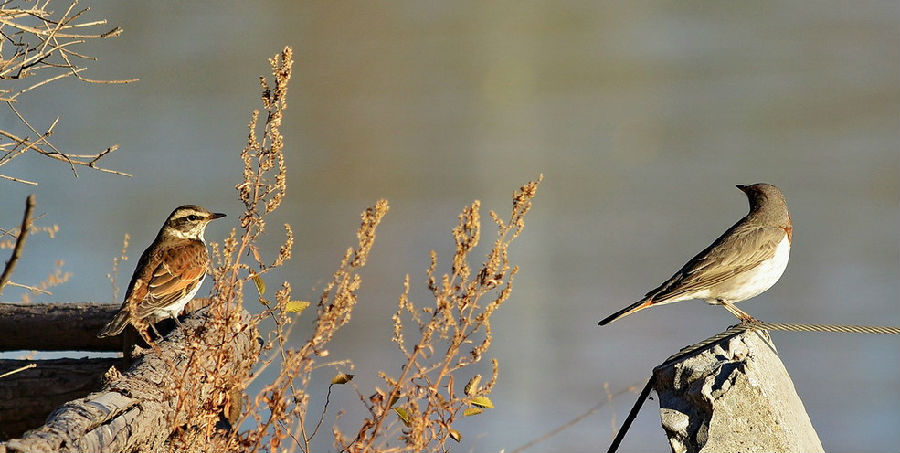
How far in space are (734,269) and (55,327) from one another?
4254 millimetres

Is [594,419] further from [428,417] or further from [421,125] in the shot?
[421,125]

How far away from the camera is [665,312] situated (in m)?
12.4

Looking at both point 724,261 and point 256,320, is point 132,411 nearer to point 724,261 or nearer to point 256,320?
point 256,320

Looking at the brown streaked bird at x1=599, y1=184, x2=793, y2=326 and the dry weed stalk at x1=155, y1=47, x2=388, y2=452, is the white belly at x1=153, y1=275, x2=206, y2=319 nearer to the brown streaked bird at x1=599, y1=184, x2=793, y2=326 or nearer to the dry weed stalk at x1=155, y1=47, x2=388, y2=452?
the dry weed stalk at x1=155, y1=47, x2=388, y2=452

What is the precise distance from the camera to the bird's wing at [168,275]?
667 cm

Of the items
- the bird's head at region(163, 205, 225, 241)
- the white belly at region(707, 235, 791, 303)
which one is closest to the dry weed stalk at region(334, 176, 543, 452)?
the white belly at region(707, 235, 791, 303)

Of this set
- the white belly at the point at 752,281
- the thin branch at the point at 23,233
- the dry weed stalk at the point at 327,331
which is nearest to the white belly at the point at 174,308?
the dry weed stalk at the point at 327,331

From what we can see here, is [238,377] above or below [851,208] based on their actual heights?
below

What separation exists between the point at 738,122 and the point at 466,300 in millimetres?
16251

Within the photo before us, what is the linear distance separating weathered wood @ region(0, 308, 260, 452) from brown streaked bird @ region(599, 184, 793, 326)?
2877mm

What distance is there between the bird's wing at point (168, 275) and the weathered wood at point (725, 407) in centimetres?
358

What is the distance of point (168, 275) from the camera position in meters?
6.90

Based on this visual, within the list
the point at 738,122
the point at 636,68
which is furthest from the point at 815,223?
the point at 636,68

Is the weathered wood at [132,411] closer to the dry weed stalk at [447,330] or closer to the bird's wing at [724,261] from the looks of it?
the dry weed stalk at [447,330]
